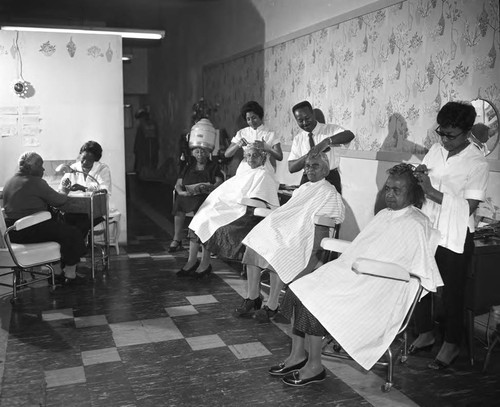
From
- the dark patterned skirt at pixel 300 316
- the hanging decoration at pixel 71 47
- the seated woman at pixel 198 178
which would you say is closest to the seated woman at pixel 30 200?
the seated woman at pixel 198 178

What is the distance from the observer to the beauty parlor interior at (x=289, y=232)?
2.65 m

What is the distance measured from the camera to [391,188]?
8.77ft

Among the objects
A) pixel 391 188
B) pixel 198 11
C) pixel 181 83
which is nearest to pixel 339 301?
pixel 391 188

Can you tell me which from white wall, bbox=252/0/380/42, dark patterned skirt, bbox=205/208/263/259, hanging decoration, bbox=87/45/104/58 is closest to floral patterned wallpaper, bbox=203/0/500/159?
white wall, bbox=252/0/380/42

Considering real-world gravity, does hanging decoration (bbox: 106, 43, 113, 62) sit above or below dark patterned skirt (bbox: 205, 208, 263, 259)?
above

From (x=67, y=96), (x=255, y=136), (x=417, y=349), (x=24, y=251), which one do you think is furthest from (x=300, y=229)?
(x=67, y=96)

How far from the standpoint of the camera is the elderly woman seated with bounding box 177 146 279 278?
398cm

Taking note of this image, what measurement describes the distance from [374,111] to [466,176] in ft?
6.18

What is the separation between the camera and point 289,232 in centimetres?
332

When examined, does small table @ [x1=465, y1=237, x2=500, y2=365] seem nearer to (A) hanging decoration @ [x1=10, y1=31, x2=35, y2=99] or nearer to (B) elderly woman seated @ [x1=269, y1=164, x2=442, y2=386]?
(B) elderly woman seated @ [x1=269, y1=164, x2=442, y2=386]

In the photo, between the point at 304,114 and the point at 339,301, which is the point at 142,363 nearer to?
the point at 339,301

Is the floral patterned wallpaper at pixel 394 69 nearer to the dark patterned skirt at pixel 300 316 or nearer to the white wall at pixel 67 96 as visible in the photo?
the dark patterned skirt at pixel 300 316

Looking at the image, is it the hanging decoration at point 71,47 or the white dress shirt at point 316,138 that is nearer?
the white dress shirt at point 316,138

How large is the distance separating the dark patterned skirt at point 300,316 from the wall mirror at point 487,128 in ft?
5.39
